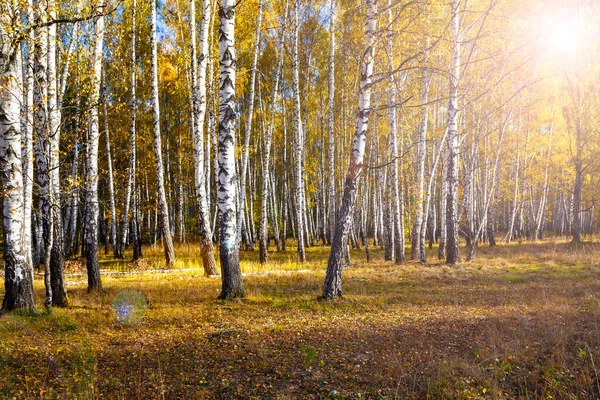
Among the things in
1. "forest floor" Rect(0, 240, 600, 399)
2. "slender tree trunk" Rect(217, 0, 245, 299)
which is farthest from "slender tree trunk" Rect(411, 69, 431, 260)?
"slender tree trunk" Rect(217, 0, 245, 299)

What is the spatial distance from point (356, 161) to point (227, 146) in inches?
106

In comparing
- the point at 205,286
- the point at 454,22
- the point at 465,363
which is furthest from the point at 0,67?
the point at 454,22

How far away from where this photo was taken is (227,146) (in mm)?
7449

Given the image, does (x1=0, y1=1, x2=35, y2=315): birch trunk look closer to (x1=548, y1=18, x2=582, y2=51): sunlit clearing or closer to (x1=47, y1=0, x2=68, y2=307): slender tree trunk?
(x1=47, y1=0, x2=68, y2=307): slender tree trunk

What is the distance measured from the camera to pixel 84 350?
4.88 metres

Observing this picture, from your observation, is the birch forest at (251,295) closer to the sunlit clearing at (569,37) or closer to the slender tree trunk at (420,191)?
the slender tree trunk at (420,191)

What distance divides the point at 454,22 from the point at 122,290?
13.4 meters

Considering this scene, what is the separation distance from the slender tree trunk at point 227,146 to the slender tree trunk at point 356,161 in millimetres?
2113

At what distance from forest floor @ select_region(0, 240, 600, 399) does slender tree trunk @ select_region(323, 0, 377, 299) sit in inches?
26.0

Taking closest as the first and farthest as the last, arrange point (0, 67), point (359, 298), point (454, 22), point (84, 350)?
1. point (84, 350)
2. point (0, 67)
3. point (359, 298)
4. point (454, 22)

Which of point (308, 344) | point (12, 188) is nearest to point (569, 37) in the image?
point (308, 344)

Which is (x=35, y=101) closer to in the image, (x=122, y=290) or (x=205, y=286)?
(x=122, y=290)

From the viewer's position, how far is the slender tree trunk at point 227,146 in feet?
24.1

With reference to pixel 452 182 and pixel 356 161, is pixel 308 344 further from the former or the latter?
pixel 452 182
